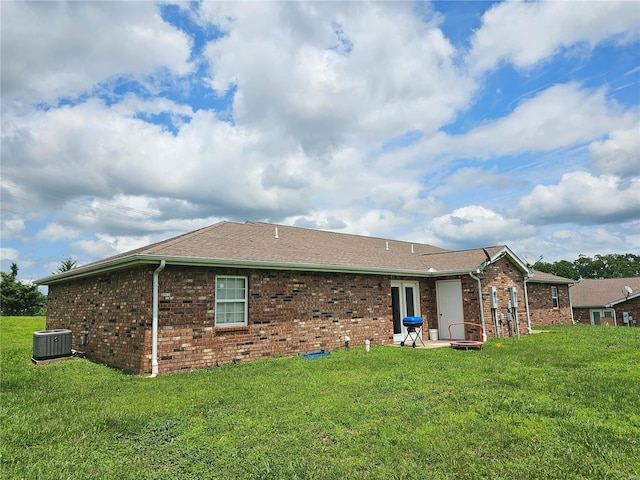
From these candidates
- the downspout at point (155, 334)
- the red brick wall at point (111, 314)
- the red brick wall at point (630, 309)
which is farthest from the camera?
the red brick wall at point (630, 309)

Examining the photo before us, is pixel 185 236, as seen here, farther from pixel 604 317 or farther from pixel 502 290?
pixel 604 317

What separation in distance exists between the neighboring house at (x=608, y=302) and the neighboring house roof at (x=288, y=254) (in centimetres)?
1976

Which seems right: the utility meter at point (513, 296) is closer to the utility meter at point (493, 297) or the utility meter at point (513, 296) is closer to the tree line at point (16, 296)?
the utility meter at point (493, 297)

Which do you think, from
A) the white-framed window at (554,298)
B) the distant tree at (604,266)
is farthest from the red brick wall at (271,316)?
the distant tree at (604,266)

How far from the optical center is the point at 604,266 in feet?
251

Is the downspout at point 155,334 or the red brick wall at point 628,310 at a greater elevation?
the downspout at point 155,334

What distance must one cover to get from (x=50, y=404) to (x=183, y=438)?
331 cm

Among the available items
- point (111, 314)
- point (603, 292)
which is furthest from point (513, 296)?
point (603, 292)

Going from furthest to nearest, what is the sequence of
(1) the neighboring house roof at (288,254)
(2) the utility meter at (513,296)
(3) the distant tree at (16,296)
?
(3) the distant tree at (16,296) → (2) the utility meter at (513,296) → (1) the neighboring house roof at (288,254)

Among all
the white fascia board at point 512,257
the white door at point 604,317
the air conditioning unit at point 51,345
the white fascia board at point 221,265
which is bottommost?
the white door at point 604,317

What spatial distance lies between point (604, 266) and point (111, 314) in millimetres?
89735

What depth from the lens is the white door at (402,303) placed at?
14.7 metres

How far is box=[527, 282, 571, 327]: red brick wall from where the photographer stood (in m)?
20.5

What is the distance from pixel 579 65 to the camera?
10.0 m
